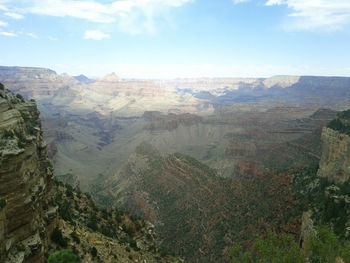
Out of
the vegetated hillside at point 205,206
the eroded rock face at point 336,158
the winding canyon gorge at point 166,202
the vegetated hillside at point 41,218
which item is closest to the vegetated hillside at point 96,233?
the vegetated hillside at point 41,218

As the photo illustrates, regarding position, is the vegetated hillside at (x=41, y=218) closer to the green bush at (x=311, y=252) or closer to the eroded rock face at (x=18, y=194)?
the eroded rock face at (x=18, y=194)

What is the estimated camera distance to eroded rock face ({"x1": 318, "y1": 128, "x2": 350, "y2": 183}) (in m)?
64.8

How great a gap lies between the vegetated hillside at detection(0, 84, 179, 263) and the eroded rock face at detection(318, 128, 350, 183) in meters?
31.8

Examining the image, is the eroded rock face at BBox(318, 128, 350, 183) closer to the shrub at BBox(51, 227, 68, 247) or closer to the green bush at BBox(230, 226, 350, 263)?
the green bush at BBox(230, 226, 350, 263)

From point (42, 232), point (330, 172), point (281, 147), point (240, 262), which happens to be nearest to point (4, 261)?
point (42, 232)

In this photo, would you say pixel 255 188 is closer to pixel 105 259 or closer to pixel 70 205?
pixel 70 205

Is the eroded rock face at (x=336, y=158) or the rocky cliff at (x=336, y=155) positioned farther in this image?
the rocky cliff at (x=336, y=155)

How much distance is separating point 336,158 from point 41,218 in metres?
52.2

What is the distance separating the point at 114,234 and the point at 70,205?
4607mm

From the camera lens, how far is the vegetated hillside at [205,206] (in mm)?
69125

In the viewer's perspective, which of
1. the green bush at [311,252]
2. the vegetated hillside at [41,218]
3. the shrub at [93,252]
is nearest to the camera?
the vegetated hillside at [41,218]

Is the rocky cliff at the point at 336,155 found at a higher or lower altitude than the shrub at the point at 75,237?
lower

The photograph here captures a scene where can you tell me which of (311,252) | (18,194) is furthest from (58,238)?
(311,252)

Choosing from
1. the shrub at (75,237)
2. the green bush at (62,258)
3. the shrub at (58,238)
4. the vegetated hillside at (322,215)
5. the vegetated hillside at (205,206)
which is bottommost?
the vegetated hillside at (205,206)
